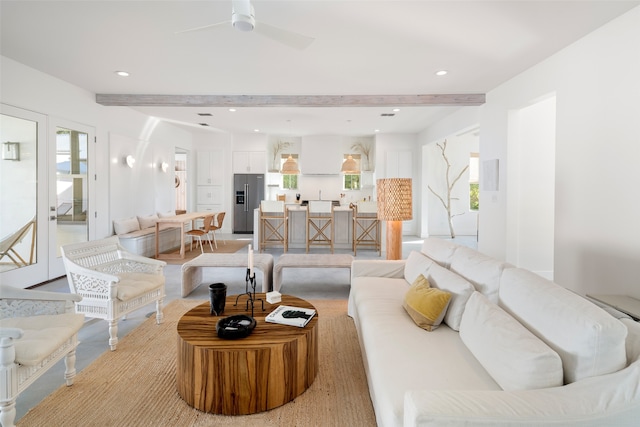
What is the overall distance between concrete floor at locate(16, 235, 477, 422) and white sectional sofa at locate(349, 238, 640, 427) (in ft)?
6.59

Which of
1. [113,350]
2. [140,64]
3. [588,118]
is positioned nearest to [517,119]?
[588,118]

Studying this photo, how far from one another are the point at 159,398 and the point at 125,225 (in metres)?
4.68

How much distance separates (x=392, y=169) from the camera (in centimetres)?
892

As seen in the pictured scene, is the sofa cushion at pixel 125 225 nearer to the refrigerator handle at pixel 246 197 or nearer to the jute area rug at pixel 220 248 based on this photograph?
the jute area rug at pixel 220 248

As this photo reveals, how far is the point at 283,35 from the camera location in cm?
240

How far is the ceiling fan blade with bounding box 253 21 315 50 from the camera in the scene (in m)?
2.31

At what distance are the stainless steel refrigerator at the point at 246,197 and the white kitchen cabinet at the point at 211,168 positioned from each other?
44 cm

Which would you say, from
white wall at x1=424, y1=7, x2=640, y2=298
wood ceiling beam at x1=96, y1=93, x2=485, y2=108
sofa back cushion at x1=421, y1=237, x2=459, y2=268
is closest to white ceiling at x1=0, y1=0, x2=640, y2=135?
wood ceiling beam at x1=96, y1=93, x2=485, y2=108

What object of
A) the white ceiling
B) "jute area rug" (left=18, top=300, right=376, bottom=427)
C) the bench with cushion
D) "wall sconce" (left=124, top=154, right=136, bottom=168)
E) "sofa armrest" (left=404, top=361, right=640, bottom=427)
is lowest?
"jute area rug" (left=18, top=300, right=376, bottom=427)

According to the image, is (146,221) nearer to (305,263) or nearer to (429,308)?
(305,263)

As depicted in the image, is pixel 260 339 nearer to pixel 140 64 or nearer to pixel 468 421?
pixel 468 421

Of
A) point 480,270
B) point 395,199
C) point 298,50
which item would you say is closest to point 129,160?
point 298,50

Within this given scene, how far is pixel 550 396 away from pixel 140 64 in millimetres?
4752

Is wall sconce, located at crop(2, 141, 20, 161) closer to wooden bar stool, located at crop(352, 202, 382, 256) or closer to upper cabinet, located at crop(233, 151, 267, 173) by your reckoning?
wooden bar stool, located at crop(352, 202, 382, 256)
